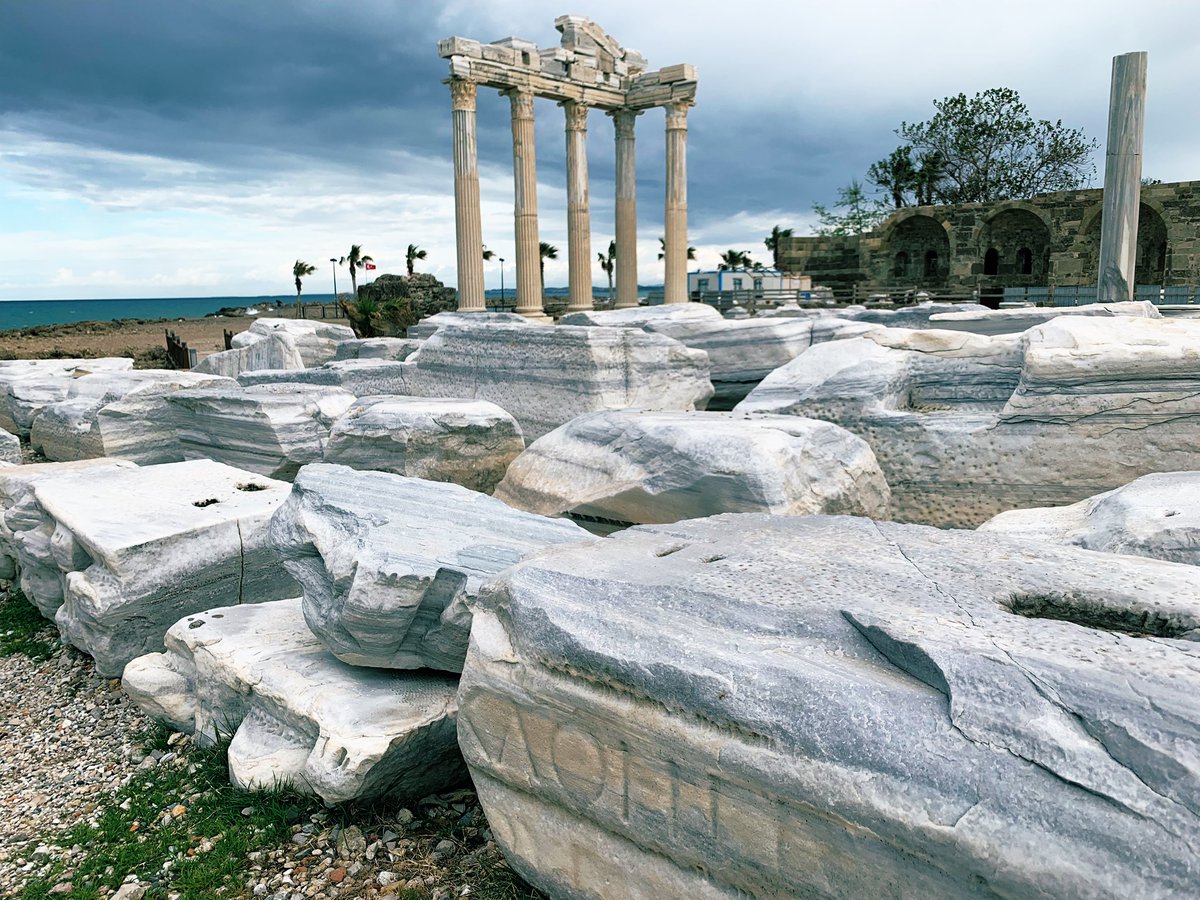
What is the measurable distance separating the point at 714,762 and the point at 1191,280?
2696 centimetres

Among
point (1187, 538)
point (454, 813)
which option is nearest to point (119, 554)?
point (454, 813)

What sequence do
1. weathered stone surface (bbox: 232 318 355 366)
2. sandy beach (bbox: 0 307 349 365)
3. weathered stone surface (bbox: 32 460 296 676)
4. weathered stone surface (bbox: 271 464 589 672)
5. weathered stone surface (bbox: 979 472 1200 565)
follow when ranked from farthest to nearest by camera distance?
1. sandy beach (bbox: 0 307 349 365)
2. weathered stone surface (bbox: 232 318 355 366)
3. weathered stone surface (bbox: 32 460 296 676)
4. weathered stone surface (bbox: 979 472 1200 565)
5. weathered stone surface (bbox: 271 464 589 672)

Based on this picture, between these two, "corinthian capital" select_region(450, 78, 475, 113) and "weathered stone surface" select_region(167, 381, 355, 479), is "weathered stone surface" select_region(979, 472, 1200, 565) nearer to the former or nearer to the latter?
"weathered stone surface" select_region(167, 381, 355, 479)

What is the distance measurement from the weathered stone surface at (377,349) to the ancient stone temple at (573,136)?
8904mm

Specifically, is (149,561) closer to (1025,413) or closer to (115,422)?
(115,422)

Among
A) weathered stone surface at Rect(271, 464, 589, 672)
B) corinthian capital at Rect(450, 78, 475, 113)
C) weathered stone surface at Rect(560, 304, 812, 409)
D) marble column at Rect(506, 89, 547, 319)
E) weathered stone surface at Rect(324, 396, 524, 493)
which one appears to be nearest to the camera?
weathered stone surface at Rect(271, 464, 589, 672)

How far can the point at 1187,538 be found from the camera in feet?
10.5

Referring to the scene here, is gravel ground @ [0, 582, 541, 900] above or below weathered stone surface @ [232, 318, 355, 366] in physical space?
below

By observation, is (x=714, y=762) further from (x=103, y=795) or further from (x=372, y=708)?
(x=103, y=795)

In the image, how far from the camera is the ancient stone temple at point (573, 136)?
1956 cm

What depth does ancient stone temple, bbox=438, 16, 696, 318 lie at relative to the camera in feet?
64.2

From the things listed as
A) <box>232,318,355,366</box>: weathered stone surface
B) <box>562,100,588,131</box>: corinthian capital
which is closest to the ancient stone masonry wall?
<box>562,100,588,131</box>: corinthian capital

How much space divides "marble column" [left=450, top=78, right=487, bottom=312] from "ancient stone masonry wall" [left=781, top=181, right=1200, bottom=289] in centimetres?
1343

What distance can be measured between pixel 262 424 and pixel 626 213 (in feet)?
59.8
